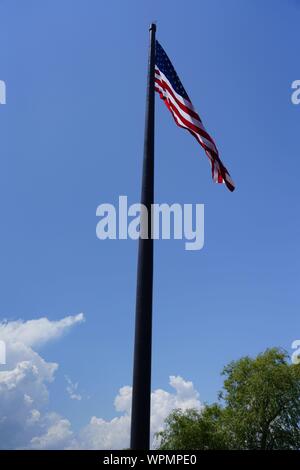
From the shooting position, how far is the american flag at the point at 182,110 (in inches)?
500

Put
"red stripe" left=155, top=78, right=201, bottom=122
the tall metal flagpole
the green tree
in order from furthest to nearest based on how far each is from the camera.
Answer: the green tree
"red stripe" left=155, top=78, right=201, bottom=122
the tall metal flagpole

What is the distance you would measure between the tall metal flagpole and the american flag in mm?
3691

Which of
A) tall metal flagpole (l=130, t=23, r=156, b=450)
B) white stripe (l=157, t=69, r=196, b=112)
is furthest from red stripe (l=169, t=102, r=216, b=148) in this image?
tall metal flagpole (l=130, t=23, r=156, b=450)

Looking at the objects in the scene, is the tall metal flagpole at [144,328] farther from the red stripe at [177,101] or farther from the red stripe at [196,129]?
the red stripe at [177,101]

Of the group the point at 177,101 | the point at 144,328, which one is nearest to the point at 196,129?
the point at 177,101

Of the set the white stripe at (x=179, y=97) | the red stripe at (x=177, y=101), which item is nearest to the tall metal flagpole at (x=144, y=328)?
the red stripe at (x=177, y=101)

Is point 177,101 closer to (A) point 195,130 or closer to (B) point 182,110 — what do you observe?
(B) point 182,110

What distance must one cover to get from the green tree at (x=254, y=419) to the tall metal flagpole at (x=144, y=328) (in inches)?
1510

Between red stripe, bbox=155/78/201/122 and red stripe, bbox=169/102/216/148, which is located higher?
red stripe, bbox=155/78/201/122

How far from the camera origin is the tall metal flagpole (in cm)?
700

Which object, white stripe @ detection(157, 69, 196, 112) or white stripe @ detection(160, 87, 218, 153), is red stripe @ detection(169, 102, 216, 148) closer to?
white stripe @ detection(160, 87, 218, 153)
